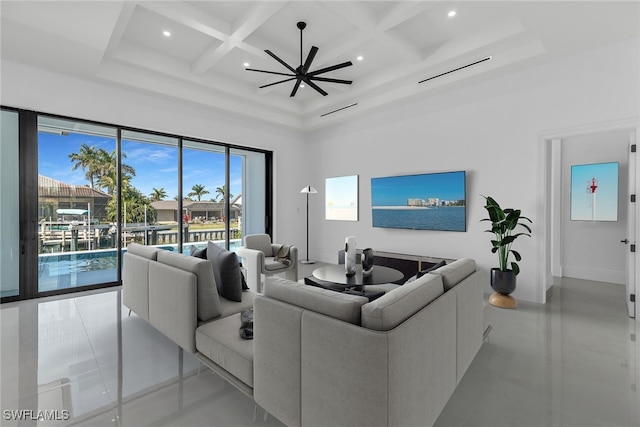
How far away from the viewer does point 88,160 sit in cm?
461

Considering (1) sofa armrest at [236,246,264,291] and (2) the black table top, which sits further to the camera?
(1) sofa armrest at [236,246,264,291]

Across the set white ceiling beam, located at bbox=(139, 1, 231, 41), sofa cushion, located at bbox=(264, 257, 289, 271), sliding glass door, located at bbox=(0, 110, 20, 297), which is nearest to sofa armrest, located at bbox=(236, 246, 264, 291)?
sofa cushion, located at bbox=(264, 257, 289, 271)

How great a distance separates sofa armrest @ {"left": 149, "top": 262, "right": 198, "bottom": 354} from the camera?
2234 millimetres

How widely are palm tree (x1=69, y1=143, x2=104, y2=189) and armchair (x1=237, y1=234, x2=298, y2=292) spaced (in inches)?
98.5

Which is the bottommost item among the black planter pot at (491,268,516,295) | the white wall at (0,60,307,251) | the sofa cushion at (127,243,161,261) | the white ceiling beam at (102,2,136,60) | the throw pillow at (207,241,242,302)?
the black planter pot at (491,268,516,295)

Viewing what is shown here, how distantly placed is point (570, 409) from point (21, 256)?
5968 mm

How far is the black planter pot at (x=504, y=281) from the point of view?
12.4ft

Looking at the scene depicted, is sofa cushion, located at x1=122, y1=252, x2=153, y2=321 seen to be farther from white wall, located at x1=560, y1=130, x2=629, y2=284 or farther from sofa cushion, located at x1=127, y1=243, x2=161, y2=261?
white wall, located at x1=560, y1=130, x2=629, y2=284

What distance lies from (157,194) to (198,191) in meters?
0.70

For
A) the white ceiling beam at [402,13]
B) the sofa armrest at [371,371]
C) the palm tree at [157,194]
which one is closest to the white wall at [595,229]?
the white ceiling beam at [402,13]

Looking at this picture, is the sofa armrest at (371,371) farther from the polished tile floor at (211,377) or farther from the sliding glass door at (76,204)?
the sliding glass door at (76,204)

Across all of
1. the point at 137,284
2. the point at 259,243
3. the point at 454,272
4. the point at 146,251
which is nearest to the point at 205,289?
the point at 146,251

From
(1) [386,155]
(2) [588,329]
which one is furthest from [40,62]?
(2) [588,329]
